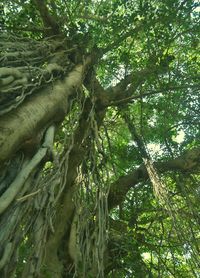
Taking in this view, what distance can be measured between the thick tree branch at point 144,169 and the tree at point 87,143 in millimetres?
10

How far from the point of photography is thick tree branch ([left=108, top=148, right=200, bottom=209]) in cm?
397

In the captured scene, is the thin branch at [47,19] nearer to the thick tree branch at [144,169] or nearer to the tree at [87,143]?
the tree at [87,143]

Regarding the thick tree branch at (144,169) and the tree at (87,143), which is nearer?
the tree at (87,143)

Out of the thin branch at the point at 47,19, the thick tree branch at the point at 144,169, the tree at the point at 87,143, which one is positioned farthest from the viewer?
the thick tree branch at the point at 144,169

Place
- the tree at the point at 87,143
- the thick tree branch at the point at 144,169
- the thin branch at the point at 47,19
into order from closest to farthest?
the tree at the point at 87,143, the thin branch at the point at 47,19, the thick tree branch at the point at 144,169

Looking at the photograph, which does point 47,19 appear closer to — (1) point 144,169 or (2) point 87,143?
(2) point 87,143

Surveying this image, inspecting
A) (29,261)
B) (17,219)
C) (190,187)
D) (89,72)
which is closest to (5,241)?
(17,219)

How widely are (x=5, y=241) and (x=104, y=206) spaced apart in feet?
3.42

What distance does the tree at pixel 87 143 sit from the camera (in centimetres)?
186

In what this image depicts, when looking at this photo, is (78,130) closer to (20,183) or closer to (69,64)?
(69,64)

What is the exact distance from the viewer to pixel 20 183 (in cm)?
173

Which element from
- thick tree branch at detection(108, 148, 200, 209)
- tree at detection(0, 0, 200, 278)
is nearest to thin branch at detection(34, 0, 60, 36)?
tree at detection(0, 0, 200, 278)

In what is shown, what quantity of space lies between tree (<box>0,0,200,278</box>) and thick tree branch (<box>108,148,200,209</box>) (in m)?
0.01

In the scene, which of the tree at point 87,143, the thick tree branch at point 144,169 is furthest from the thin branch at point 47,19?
the thick tree branch at point 144,169
